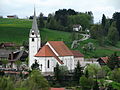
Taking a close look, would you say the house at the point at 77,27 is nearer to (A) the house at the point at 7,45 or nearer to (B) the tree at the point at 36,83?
(A) the house at the point at 7,45

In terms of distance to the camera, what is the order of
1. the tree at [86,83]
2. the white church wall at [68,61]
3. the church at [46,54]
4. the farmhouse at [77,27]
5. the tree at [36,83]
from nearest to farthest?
1. the tree at [36,83]
2. the tree at [86,83]
3. the church at [46,54]
4. the white church wall at [68,61]
5. the farmhouse at [77,27]

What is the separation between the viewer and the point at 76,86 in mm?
58594

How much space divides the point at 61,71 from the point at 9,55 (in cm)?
2038

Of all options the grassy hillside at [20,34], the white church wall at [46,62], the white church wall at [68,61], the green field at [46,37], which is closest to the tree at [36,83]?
the white church wall at [46,62]

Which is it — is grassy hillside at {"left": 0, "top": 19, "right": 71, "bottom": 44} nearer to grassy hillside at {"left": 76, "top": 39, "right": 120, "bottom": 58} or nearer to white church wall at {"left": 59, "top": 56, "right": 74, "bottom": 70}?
grassy hillside at {"left": 76, "top": 39, "right": 120, "bottom": 58}

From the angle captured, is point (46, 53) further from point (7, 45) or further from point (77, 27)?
point (77, 27)

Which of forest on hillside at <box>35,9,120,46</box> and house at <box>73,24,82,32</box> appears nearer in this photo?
forest on hillside at <box>35,9,120,46</box>

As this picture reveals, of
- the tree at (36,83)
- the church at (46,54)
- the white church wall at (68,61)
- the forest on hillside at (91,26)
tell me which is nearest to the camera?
the tree at (36,83)

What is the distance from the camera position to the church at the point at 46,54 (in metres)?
69.1

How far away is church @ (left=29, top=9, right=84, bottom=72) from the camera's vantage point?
2721 inches

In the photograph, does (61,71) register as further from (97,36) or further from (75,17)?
(75,17)

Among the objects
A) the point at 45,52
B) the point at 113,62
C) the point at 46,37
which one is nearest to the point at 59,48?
the point at 45,52

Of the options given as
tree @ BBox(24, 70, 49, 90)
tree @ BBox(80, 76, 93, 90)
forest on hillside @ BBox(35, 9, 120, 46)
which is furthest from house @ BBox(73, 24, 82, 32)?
tree @ BBox(24, 70, 49, 90)

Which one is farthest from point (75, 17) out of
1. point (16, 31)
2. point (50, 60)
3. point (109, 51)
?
point (50, 60)
